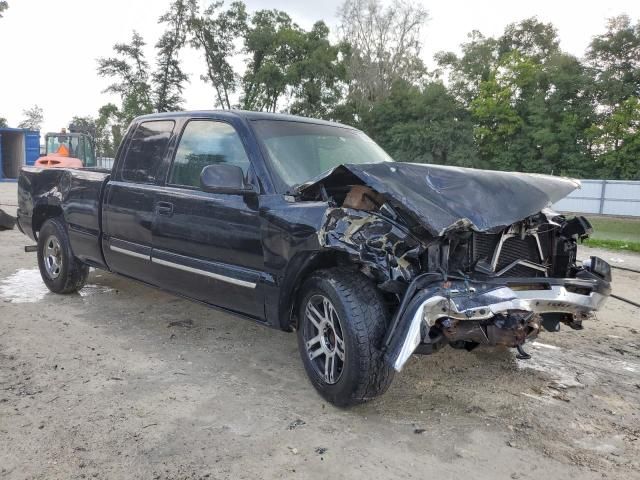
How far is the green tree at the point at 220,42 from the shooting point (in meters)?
40.5

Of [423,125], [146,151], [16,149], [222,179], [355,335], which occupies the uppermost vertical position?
[423,125]

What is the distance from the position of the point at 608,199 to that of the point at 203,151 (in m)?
24.4

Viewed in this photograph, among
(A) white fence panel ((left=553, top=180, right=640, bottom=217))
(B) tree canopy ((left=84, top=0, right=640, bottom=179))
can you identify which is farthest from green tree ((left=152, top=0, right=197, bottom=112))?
(A) white fence panel ((left=553, top=180, right=640, bottom=217))

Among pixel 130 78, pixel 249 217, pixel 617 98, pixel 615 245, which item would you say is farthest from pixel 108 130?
pixel 249 217

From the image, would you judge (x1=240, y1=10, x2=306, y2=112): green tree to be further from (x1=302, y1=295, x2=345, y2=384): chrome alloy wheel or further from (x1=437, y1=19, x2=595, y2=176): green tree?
(x1=302, y1=295, x2=345, y2=384): chrome alloy wheel

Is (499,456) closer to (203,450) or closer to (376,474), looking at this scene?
(376,474)

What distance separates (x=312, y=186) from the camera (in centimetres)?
338

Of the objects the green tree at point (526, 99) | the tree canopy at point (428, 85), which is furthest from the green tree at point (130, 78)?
the green tree at point (526, 99)

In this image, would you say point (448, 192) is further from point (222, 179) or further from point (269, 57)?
point (269, 57)

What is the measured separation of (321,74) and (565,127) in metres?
16.6

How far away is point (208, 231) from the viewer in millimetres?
3859

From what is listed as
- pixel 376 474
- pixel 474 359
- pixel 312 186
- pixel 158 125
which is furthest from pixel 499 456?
pixel 158 125

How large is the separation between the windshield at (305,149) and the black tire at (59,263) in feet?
9.25

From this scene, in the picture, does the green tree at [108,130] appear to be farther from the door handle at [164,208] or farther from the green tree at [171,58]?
the door handle at [164,208]
